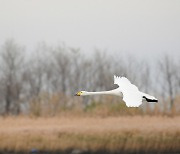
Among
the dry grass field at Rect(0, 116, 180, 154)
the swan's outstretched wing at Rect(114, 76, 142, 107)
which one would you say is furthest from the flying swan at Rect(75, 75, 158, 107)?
the dry grass field at Rect(0, 116, 180, 154)

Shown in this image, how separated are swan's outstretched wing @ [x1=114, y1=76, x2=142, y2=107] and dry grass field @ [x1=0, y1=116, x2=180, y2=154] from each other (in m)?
8.29

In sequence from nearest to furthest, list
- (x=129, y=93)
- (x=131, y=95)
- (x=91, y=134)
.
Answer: (x=131, y=95) < (x=129, y=93) < (x=91, y=134)

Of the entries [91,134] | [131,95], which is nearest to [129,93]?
[131,95]

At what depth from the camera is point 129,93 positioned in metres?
8.75

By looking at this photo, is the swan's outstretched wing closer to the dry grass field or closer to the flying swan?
the flying swan

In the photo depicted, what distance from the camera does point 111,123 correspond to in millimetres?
19438

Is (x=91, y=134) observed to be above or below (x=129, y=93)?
below

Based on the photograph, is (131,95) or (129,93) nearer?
(131,95)

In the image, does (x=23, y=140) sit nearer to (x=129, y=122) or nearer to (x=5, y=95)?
(x=129, y=122)

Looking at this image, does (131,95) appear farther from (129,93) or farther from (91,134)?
(91,134)

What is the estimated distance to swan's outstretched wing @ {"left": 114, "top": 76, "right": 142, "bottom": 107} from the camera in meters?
7.96

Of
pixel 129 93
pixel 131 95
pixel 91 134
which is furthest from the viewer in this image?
pixel 91 134

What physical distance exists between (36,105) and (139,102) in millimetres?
12864

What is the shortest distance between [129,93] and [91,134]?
10440 millimetres
